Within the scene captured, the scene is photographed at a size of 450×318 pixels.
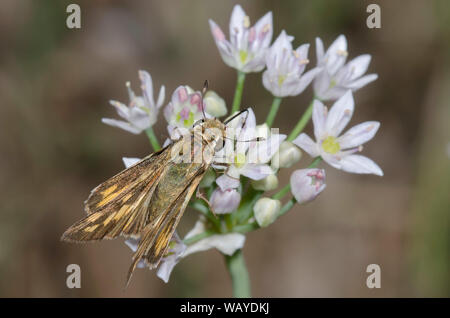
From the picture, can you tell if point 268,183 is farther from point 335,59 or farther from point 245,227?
A: point 335,59

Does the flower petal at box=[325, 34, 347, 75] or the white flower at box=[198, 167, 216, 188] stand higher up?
the flower petal at box=[325, 34, 347, 75]

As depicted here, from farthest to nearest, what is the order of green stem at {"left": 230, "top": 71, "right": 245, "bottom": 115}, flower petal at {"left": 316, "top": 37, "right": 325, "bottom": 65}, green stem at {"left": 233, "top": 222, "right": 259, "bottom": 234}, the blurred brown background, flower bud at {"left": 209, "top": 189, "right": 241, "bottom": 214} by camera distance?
the blurred brown background → flower petal at {"left": 316, "top": 37, "right": 325, "bottom": 65} → green stem at {"left": 230, "top": 71, "right": 245, "bottom": 115} → green stem at {"left": 233, "top": 222, "right": 259, "bottom": 234} → flower bud at {"left": 209, "top": 189, "right": 241, "bottom": 214}

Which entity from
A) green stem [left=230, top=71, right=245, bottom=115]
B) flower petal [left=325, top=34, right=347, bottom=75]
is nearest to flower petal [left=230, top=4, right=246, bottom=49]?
green stem [left=230, top=71, right=245, bottom=115]

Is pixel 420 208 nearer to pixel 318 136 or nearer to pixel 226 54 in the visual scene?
pixel 318 136

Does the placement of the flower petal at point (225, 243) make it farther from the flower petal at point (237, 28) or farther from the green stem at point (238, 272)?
the flower petal at point (237, 28)

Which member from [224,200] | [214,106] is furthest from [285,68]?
[224,200]

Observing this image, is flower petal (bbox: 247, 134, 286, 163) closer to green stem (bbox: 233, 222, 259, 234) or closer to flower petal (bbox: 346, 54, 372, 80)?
green stem (bbox: 233, 222, 259, 234)

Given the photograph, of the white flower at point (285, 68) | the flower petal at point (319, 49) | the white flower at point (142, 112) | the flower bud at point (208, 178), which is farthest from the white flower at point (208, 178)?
the flower petal at point (319, 49)

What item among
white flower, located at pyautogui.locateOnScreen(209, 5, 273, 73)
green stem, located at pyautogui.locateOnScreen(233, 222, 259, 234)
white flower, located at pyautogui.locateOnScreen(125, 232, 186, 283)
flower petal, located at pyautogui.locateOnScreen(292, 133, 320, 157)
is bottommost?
white flower, located at pyautogui.locateOnScreen(125, 232, 186, 283)
